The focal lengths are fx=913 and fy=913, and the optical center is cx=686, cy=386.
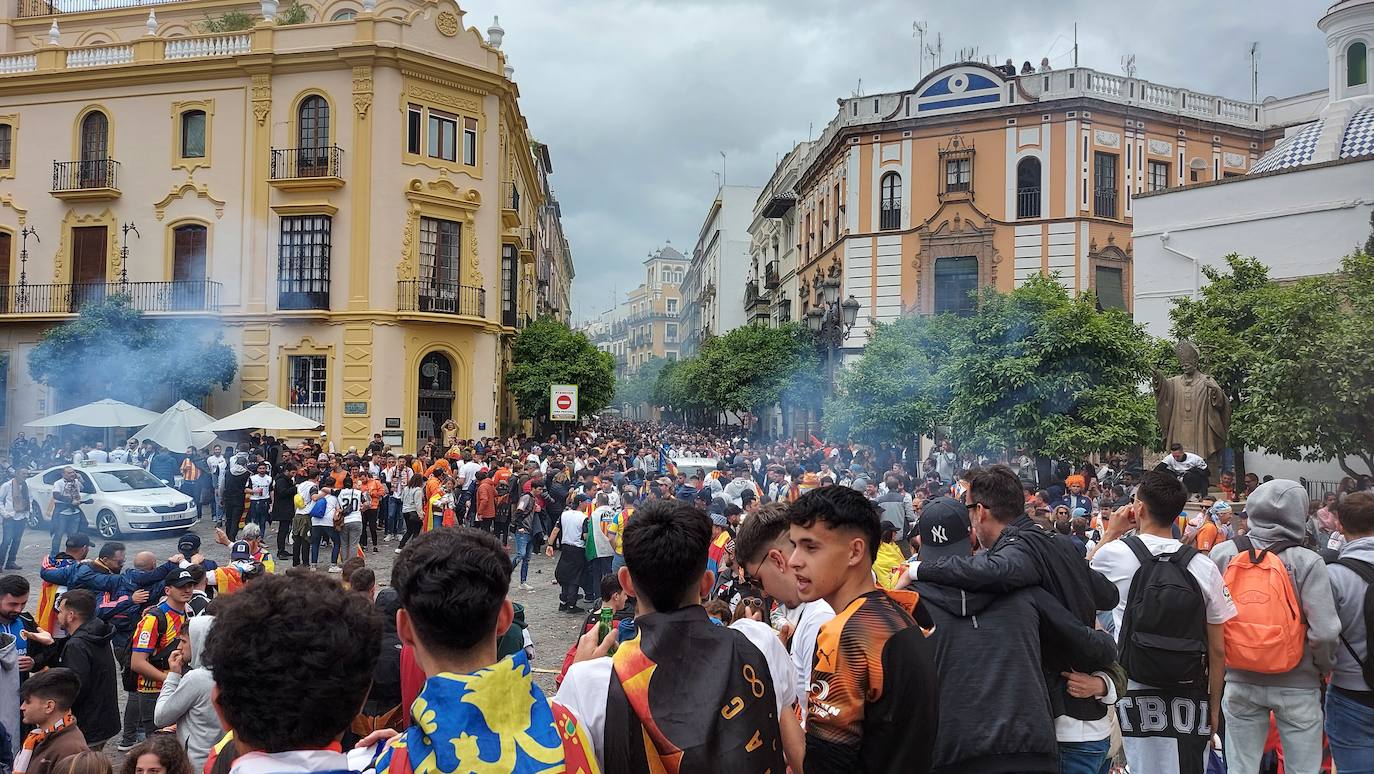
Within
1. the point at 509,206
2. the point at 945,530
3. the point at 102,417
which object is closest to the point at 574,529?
the point at 945,530

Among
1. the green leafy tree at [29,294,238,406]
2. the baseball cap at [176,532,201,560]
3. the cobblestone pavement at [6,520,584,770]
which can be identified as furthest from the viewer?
the green leafy tree at [29,294,238,406]

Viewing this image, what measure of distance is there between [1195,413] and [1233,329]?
8.48m

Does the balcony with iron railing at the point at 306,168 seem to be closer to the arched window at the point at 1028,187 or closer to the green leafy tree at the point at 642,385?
the arched window at the point at 1028,187

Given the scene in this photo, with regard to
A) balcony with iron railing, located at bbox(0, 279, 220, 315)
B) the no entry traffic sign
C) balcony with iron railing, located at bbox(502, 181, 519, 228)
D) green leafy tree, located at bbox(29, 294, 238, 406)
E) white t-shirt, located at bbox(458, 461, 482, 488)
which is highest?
balcony with iron railing, located at bbox(502, 181, 519, 228)

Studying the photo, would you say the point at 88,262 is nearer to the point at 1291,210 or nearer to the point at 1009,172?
the point at 1009,172

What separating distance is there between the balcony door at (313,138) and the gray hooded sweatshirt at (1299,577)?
26483mm

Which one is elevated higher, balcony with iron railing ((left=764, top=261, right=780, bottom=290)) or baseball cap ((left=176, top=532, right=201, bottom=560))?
balcony with iron railing ((left=764, top=261, right=780, bottom=290))

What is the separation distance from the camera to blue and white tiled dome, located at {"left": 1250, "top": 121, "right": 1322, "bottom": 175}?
2433cm

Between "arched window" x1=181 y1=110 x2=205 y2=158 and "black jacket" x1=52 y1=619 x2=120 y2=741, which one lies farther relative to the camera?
"arched window" x1=181 y1=110 x2=205 y2=158

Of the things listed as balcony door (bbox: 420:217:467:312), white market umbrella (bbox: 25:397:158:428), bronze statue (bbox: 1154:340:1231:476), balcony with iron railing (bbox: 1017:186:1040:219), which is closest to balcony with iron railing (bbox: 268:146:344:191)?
balcony door (bbox: 420:217:467:312)

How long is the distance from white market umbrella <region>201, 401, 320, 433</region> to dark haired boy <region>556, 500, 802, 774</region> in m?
19.3

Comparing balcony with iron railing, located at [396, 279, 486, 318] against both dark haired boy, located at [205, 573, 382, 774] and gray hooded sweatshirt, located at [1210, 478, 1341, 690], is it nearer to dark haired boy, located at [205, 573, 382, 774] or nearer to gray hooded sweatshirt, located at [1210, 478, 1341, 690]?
gray hooded sweatshirt, located at [1210, 478, 1341, 690]

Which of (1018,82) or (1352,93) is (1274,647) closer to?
(1352,93)

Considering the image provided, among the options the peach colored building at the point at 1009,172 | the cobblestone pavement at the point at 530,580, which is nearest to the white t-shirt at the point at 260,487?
the cobblestone pavement at the point at 530,580
